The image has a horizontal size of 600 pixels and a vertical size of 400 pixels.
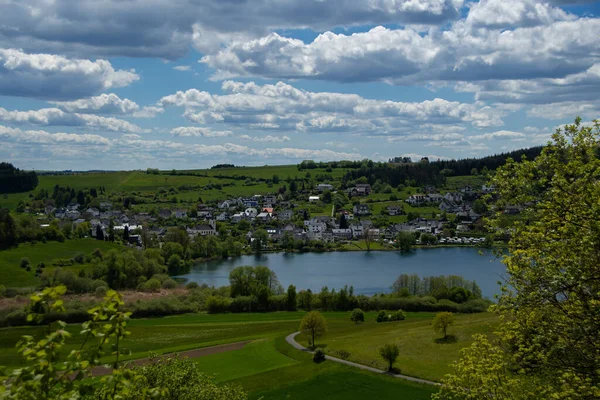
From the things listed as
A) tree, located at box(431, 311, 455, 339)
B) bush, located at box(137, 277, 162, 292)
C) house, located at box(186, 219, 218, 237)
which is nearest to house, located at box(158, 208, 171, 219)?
house, located at box(186, 219, 218, 237)

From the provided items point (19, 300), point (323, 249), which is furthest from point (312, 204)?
point (19, 300)

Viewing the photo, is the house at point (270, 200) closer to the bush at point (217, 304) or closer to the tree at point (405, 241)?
the tree at point (405, 241)

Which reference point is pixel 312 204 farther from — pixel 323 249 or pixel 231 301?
pixel 231 301

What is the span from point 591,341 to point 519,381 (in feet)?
7.15

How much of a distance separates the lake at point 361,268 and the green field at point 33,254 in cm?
2021

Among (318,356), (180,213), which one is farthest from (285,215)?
(318,356)

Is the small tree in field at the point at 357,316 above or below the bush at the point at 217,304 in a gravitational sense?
above

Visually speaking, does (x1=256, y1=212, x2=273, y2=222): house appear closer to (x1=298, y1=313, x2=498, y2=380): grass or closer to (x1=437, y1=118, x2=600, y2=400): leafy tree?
(x1=298, y1=313, x2=498, y2=380): grass

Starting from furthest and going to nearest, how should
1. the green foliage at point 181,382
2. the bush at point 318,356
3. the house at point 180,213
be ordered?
1. the house at point 180,213
2. the bush at point 318,356
3. the green foliage at point 181,382

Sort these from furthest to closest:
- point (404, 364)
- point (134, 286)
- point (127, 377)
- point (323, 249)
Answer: point (323, 249), point (134, 286), point (404, 364), point (127, 377)

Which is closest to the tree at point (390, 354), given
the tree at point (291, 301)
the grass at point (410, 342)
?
the grass at point (410, 342)

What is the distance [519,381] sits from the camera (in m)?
10.7

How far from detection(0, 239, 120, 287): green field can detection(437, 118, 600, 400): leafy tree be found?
237ft

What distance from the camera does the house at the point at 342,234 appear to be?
12969 cm
